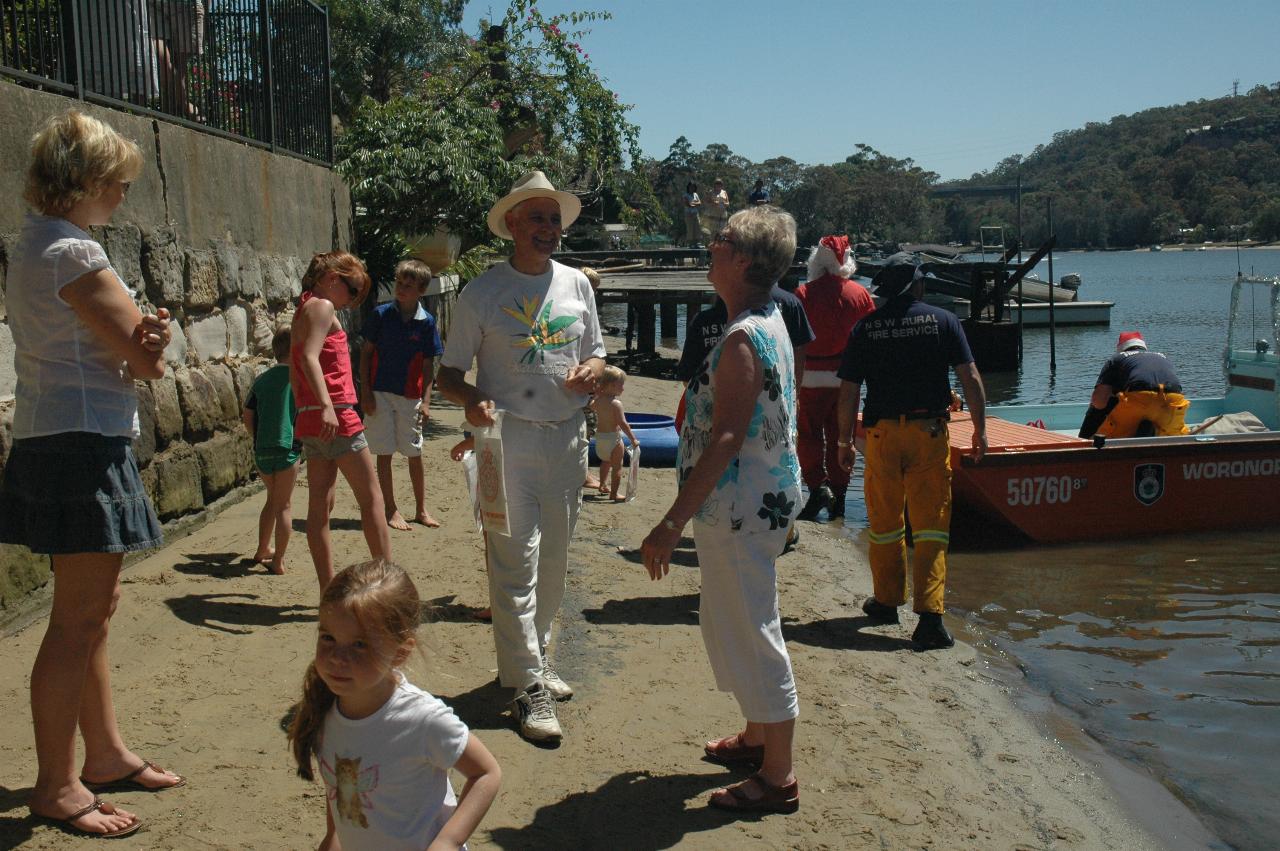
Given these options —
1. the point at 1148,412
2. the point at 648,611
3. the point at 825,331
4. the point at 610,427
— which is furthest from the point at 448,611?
the point at 1148,412

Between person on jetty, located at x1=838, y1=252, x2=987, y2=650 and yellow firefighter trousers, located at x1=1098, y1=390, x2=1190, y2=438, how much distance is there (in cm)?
396

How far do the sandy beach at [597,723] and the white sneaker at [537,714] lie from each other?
0.06 meters

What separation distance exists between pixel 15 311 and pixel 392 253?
8115mm

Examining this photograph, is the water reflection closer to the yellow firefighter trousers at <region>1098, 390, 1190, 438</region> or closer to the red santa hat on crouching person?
the yellow firefighter trousers at <region>1098, 390, 1190, 438</region>

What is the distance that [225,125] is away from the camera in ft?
27.3

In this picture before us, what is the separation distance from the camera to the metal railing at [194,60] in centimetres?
599

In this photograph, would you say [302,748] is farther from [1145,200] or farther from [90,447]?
[1145,200]

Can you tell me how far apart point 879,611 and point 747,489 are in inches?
127

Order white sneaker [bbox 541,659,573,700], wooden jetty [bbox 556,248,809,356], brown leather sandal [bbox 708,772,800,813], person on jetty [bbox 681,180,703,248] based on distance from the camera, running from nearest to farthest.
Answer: brown leather sandal [bbox 708,772,800,813] → white sneaker [bbox 541,659,573,700] → wooden jetty [bbox 556,248,809,356] → person on jetty [bbox 681,180,703,248]

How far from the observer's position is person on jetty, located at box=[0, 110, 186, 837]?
330 centimetres

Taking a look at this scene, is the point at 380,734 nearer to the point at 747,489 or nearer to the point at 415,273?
the point at 747,489

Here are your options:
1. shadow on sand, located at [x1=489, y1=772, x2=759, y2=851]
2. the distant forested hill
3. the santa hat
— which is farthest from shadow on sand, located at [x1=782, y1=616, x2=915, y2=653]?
the distant forested hill

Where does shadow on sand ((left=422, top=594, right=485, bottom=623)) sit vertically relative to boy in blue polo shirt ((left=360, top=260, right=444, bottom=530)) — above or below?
below

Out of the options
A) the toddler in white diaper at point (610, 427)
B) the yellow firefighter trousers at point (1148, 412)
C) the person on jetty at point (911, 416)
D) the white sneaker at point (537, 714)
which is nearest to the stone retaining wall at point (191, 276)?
the white sneaker at point (537, 714)
